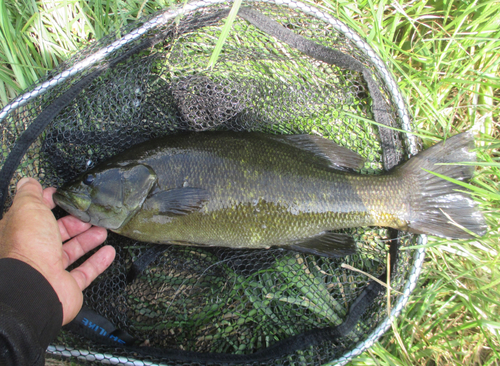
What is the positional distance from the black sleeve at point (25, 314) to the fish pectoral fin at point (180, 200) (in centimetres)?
85

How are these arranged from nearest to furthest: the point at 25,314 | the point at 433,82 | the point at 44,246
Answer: the point at 25,314
the point at 44,246
the point at 433,82

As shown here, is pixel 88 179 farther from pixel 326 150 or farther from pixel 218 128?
pixel 326 150

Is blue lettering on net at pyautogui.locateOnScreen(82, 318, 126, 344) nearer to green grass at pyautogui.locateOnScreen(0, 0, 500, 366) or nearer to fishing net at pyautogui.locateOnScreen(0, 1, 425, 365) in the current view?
fishing net at pyautogui.locateOnScreen(0, 1, 425, 365)

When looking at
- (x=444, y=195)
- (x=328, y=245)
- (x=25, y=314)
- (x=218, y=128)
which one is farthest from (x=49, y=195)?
(x=444, y=195)

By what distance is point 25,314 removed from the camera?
161 cm

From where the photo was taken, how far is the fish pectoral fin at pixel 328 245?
7.73 ft

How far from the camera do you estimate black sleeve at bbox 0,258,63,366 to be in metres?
1.50

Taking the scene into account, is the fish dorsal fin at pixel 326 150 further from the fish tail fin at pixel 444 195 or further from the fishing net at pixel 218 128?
the fish tail fin at pixel 444 195

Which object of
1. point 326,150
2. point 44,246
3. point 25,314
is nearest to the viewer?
point 25,314

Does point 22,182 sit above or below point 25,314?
above

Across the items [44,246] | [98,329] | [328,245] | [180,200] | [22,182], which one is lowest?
[328,245]

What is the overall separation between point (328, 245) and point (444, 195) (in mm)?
986

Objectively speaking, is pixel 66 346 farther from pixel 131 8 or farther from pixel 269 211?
pixel 131 8

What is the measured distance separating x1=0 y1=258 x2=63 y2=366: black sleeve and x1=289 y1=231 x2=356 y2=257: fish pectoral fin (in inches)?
64.4
